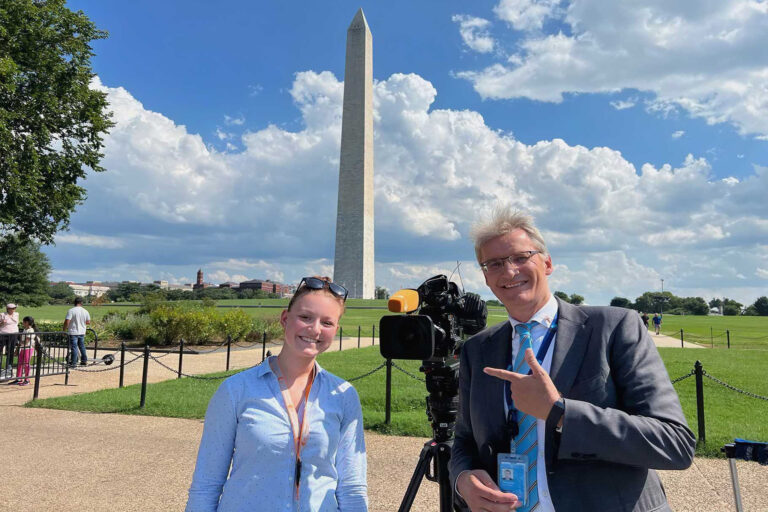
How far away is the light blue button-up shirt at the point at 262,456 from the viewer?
210 centimetres

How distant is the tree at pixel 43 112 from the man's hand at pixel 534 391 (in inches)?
702

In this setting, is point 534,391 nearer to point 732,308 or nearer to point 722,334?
point 722,334

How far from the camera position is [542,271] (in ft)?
7.06

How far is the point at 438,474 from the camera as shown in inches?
113

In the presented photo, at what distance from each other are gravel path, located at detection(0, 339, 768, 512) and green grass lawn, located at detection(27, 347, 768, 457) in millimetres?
376

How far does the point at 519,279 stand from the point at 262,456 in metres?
1.24

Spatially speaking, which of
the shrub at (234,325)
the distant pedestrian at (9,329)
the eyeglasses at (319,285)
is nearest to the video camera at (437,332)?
the eyeglasses at (319,285)

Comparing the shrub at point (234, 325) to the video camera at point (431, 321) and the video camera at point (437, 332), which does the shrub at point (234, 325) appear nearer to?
the video camera at point (437, 332)

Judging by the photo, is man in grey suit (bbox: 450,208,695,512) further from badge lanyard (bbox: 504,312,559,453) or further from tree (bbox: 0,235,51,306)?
tree (bbox: 0,235,51,306)

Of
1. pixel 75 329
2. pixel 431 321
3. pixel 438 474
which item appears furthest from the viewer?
pixel 75 329

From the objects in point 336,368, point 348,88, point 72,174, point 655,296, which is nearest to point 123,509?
point 336,368

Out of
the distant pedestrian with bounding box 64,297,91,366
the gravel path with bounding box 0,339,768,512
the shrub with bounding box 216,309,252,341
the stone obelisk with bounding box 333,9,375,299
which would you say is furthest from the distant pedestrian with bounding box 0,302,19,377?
the stone obelisk with bounding box 333,9,375,299

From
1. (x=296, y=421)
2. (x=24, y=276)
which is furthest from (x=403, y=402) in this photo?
(x=24, y=276)

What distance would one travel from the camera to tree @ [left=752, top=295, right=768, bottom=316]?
88250 millimetres
